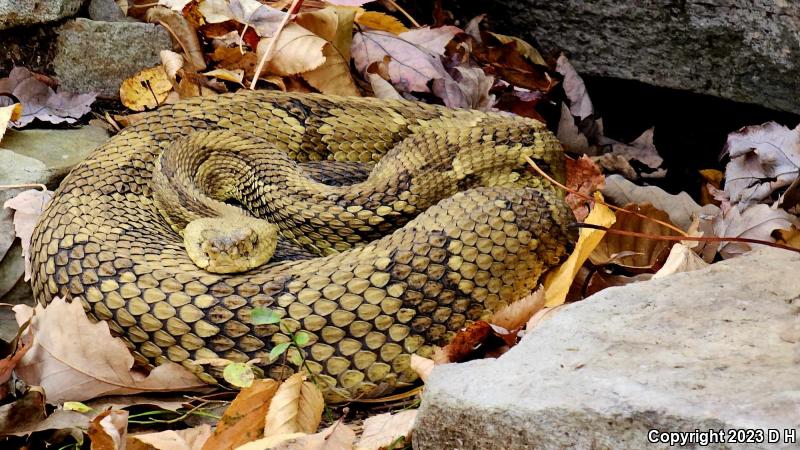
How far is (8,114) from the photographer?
4.42 m

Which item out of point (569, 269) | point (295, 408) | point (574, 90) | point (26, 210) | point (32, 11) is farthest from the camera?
point (574, 90)

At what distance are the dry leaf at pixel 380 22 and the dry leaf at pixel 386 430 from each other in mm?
3015

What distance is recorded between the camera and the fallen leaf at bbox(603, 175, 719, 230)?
444 centimetres

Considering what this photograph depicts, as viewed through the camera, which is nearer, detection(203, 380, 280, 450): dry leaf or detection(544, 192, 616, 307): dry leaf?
detection(203, 380, 280, 450): dry leaf

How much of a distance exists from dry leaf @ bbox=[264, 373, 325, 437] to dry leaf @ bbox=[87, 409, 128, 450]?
43 cm

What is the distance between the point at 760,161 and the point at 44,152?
11.1 ft

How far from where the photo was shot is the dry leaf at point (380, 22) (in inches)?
219

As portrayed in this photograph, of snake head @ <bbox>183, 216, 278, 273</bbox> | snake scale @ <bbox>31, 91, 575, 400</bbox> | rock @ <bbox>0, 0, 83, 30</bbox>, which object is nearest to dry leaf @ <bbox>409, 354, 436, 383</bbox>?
snake scale @ <bbox>31, 91, 575, 400</bbox>

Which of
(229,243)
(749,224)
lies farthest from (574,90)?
(229,243)

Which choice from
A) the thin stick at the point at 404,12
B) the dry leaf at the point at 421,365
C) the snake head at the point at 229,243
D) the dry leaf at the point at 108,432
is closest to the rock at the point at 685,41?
the thin stick at the point at 404,12

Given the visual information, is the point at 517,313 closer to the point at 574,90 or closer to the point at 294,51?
the point at 294,51

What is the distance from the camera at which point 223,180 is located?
13.9 feet

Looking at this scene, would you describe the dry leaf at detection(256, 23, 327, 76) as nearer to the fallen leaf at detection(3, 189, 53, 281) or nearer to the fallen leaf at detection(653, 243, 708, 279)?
the fallen leaf at detection(3, 189, 53, 281)

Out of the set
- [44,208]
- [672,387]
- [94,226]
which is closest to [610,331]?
[672,387]
